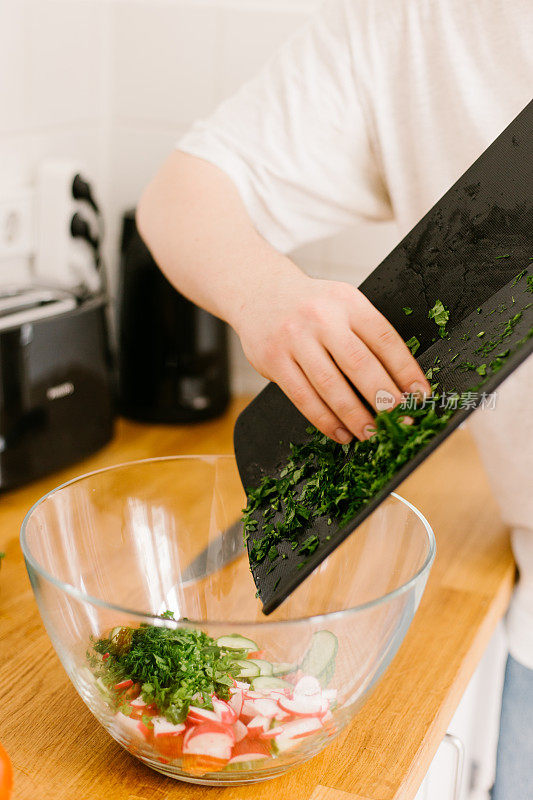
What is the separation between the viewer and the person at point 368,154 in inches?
33.2

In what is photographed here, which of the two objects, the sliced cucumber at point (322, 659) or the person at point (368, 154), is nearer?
the sliced cucumber at point (322, 659)

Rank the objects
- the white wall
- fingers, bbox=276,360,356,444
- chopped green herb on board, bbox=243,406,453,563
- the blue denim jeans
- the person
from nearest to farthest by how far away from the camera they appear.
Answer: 1. chopped green herb on board, bbox=243,406,453,563
2. fingers, bbox=276,360,356,444
3. the person
4. the blue denim jeans
5. the white wall

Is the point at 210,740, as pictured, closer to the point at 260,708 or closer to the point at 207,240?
the point at 260,708

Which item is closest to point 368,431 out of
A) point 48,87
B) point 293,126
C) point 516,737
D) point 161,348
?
point 293,126

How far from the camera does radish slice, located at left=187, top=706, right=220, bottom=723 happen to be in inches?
21.4

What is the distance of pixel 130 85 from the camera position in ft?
4.75

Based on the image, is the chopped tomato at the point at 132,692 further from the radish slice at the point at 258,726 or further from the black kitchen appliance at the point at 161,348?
the black kitchen appliance at the point at 161,348

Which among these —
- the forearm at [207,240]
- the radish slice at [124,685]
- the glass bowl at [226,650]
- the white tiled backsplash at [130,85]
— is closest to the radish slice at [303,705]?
the glass bowl at [226,650]

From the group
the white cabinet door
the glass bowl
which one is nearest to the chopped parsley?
the glass bowl

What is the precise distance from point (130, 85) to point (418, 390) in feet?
3.52

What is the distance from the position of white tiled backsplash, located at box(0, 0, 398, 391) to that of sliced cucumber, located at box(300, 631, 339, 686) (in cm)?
91

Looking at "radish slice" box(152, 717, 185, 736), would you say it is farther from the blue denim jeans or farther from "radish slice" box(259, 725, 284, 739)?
the blue denim jeans

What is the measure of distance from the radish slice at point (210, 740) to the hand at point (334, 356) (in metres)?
0.23

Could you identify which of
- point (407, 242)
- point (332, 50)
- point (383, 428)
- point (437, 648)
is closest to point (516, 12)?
point (332, 50)
